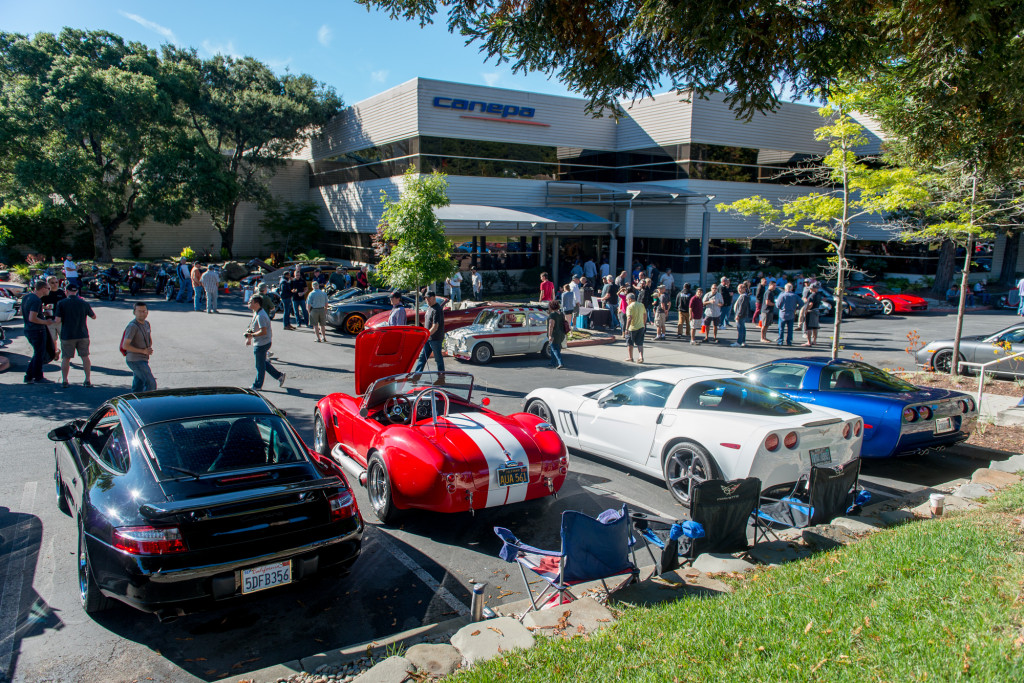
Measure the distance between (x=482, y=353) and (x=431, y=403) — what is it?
26.6ft

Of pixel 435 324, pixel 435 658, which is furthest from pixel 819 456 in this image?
pixel 435 324

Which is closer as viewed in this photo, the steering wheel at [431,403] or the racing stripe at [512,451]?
the racing stripe at [512,451]

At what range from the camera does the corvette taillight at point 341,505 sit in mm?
4745

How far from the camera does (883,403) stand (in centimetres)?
777

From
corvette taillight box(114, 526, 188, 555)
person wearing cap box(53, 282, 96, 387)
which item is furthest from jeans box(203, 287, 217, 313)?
corvette taillight box(114, 526, 188, 555)

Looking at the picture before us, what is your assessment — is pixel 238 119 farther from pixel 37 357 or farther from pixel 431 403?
pixel 431 403

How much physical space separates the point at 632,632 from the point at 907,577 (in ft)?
6.56

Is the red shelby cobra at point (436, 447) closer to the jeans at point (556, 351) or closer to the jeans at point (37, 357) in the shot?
the jeans at point (556, 351)

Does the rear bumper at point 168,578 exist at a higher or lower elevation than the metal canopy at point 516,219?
lower

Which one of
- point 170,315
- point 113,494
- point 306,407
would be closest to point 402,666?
point 113,494

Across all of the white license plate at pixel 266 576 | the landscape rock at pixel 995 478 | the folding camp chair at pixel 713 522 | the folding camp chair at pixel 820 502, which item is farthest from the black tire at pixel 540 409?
the landscape rock at pixel 995 478

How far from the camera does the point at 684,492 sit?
7.00 m

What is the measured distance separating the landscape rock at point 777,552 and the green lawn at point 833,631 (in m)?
0.32

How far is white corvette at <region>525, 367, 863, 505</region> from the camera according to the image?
6.48 metres
